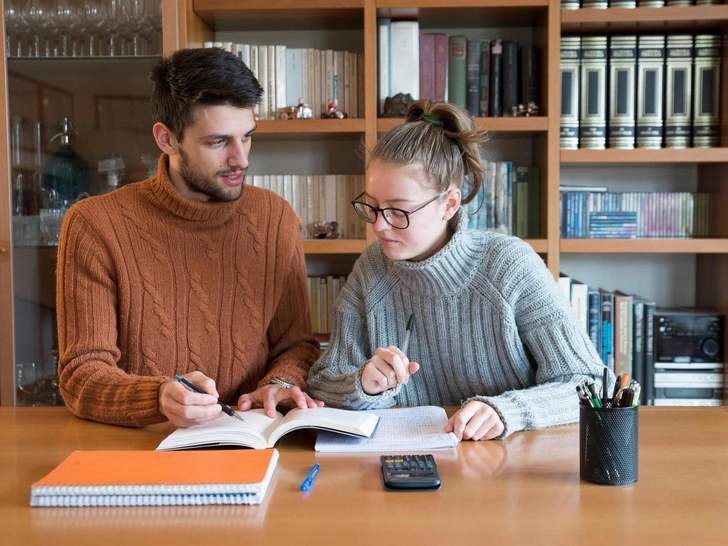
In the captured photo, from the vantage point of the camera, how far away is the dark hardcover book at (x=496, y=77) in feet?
8.03

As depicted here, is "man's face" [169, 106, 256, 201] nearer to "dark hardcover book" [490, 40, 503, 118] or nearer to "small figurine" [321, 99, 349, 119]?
"small figurine" [321, 99, 349, 119]

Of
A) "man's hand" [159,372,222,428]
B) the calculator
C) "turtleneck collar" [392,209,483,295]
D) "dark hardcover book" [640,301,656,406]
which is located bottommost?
"dark hardcover book" [640,301,656,406]

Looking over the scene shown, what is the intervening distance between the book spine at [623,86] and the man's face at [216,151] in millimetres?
1294

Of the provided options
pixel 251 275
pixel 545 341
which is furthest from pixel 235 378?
pixel 545 341

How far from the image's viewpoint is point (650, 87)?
2.41 metres

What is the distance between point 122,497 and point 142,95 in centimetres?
176

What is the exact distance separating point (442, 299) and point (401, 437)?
1.21ft

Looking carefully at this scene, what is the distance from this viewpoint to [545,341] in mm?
1395

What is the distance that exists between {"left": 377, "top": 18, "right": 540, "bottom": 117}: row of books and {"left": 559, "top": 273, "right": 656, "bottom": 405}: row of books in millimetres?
605

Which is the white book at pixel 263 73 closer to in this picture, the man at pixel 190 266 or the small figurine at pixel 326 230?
the small figurine at pixel 326 230

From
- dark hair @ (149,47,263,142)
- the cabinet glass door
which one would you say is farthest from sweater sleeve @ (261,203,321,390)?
the cabinet glass door

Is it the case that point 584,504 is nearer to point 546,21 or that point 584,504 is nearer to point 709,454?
point 709,454

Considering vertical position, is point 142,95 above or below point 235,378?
above

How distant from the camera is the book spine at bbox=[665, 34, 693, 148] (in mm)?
2408
